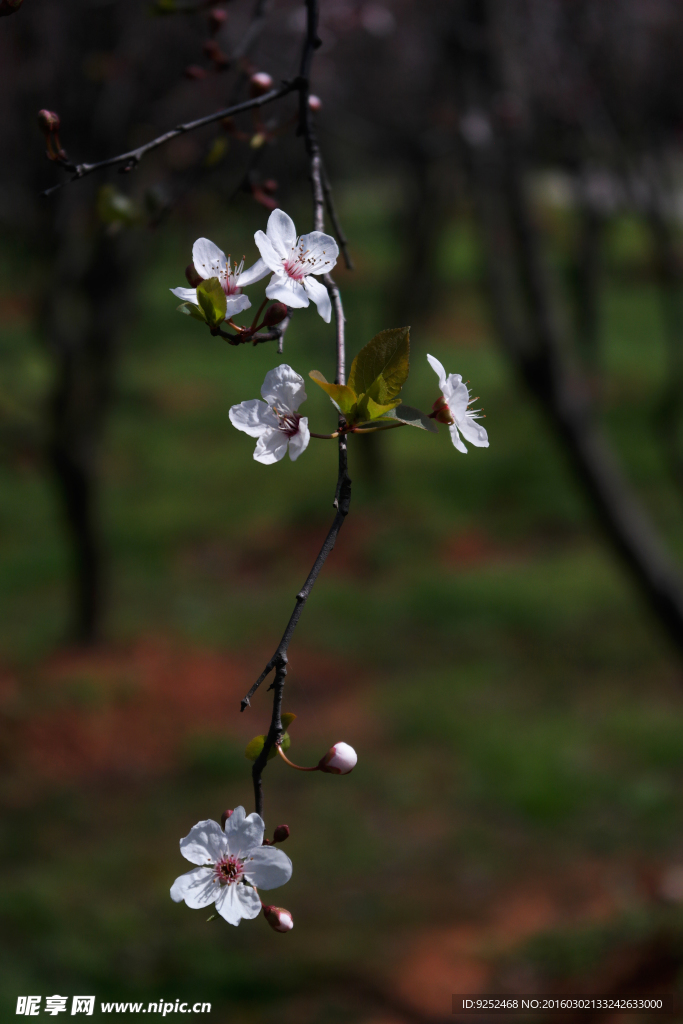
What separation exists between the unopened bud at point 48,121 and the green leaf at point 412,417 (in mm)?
509

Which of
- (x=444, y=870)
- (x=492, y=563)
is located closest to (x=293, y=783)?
(x=444, y=870)

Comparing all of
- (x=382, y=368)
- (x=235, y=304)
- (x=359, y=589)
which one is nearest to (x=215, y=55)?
(x=235, y=304)

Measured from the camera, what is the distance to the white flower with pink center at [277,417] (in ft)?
2.45

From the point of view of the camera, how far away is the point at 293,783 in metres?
3.79

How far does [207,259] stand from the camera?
833mm

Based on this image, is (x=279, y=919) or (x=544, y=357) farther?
(x=544, y=357)

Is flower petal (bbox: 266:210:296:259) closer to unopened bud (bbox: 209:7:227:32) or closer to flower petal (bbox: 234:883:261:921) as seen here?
flower petal (bbox: 234:883:261:921)

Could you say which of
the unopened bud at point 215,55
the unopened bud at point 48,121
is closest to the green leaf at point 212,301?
the unopened bud at point 48,121

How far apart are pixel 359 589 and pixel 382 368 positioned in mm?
5128

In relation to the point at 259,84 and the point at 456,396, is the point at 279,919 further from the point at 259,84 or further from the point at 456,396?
the point at 259,84

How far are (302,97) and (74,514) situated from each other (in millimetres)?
4010

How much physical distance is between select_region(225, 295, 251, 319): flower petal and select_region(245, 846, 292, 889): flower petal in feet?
1.46

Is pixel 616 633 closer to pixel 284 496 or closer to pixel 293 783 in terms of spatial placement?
pixel 293 783

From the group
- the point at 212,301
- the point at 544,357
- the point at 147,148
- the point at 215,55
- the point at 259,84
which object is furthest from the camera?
the point at 544,357
